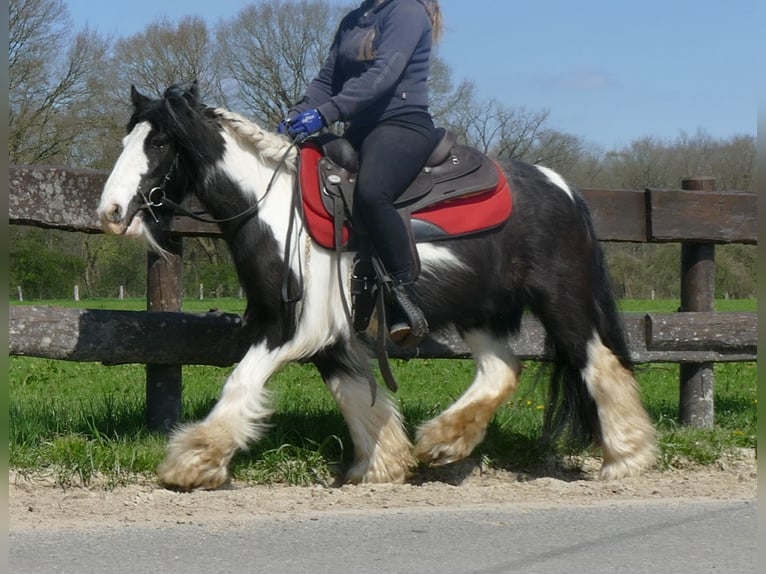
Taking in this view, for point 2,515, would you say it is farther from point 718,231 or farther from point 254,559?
point 718,231

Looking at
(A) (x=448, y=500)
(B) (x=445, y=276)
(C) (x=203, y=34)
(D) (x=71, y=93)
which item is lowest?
(A) (x=448, y=500)

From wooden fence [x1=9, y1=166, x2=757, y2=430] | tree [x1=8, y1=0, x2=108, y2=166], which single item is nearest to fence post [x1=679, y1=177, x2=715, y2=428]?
wooden fence [x1=9, y1=166, x2=757, y2=430]

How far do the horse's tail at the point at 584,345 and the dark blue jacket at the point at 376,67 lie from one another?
1.29 metres

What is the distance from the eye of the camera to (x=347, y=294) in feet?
17.9

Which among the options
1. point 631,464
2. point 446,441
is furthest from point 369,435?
point 631,464

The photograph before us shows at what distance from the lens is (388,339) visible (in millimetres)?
5586

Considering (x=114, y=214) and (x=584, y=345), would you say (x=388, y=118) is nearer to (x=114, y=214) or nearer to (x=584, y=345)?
(x=114, y=214)

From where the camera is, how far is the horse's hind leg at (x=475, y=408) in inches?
228

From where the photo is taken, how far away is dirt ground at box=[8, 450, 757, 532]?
15.6 feet

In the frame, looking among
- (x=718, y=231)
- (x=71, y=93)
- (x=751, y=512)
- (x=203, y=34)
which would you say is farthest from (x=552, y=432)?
(x=203, y=34)

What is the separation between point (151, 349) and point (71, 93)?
26629 mm

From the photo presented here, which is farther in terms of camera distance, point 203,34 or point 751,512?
point 203,34

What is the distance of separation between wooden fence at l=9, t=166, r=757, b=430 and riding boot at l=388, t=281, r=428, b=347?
953 millimetres

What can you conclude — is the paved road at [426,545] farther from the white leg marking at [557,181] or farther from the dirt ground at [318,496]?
the white leg marking at [557,181]
